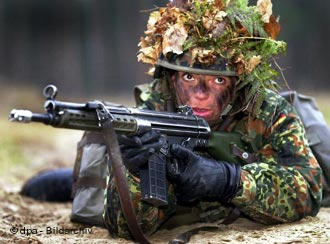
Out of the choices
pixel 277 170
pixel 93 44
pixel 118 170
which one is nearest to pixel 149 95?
pixel 277 170

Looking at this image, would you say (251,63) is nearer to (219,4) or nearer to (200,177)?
(219,4)

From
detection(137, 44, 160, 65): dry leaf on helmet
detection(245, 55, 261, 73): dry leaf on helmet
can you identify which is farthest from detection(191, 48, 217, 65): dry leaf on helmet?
detection(137, 44, 160, 65): dry leaf on helmet

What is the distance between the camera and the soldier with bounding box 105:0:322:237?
511cm

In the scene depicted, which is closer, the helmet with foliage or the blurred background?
the helmet with foliage

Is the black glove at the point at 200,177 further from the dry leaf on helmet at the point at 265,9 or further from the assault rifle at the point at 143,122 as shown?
the dry leaf on helmet at the point at 265,9

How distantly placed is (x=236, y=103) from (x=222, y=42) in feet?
1.60

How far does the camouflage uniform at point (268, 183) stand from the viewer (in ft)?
16.6

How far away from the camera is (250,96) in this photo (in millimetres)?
5254

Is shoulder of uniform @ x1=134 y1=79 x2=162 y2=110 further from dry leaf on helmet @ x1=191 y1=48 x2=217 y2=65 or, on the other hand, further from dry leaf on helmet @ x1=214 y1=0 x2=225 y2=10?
dry leaf on helmet @ x1=214 y1=0 x2=225 y2=10

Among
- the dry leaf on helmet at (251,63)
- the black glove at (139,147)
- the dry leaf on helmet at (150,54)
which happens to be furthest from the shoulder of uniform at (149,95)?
the black glove at (139,147)

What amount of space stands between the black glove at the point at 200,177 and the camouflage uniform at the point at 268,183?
117 millimetres

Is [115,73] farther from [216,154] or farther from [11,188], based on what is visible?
[216,154]

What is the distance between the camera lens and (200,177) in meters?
4.68

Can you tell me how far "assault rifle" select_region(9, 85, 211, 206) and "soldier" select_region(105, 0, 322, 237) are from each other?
313 mm
